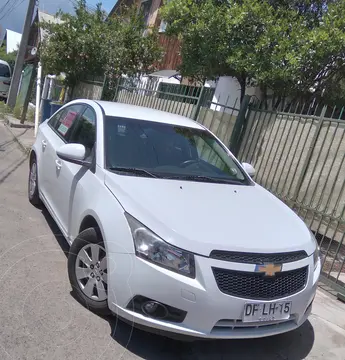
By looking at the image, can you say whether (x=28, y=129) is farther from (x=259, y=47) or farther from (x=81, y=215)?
(x=81, y=215)

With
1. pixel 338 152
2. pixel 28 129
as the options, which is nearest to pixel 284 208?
pixel 338 152

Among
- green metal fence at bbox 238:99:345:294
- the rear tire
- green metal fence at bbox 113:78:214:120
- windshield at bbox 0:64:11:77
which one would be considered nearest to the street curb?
green metal fence at bbox 113:78:214:120

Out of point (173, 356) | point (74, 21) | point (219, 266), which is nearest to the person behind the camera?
point (219, 266)

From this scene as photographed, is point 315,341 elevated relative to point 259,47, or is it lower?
lower

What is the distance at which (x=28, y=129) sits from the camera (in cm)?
1454

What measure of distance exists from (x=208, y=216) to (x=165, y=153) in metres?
1.21

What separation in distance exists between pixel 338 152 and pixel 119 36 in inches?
372

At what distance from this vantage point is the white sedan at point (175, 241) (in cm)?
296

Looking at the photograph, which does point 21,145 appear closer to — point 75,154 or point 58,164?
point 58,164

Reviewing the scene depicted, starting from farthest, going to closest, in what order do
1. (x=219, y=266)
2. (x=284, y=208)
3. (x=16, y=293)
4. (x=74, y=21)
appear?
1. (x=74, y=21)
2. (x=284, y=208)
3. (x=16, y=293)
4. (x=219, y=266)

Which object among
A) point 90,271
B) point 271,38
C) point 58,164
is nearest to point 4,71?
point 271,38

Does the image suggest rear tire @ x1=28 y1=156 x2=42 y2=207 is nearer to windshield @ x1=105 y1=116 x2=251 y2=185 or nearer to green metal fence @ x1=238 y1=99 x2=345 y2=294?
windshield @ x1=105 y1=116 x2=251 y2=185

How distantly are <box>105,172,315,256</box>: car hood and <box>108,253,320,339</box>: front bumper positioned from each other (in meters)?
0.17

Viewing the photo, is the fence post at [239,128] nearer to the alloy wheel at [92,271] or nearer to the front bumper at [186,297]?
the alloy wheel at [92,271]
